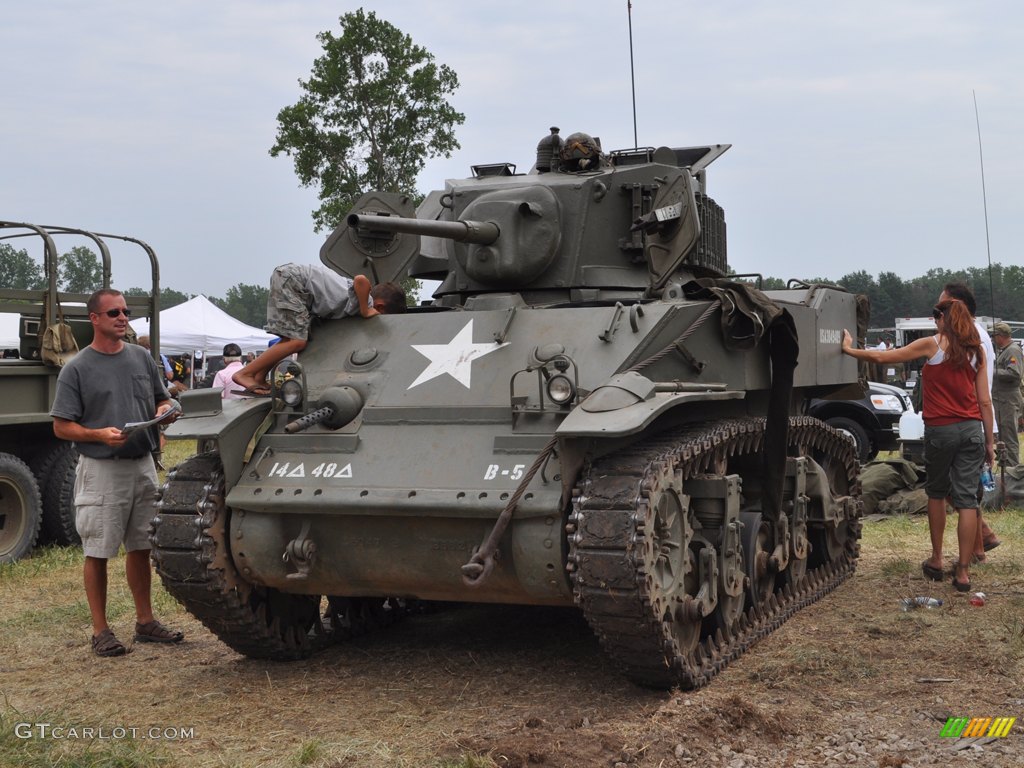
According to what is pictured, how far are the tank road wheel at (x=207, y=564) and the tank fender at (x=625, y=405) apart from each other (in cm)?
191

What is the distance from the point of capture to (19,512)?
10477 millimetres

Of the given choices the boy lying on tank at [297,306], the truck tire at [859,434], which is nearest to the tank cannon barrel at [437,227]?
the boy lying on tank at [297,306]

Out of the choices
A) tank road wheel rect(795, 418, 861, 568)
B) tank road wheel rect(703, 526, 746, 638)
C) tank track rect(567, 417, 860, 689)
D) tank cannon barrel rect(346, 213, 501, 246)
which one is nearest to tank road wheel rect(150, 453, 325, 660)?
tank cannon barrel rect(346, 213, 501, 246)

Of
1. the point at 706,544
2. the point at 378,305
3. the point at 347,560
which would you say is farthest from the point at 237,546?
the point at 706,544

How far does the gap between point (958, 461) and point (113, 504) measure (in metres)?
5.50

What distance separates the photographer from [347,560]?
20.8 ft

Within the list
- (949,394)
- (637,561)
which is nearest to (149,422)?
(637,561)

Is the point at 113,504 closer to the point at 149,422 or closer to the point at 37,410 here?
the point at 149,422

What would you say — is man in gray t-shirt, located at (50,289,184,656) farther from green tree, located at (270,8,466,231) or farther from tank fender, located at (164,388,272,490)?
green tree, located at (270,8,466,231)

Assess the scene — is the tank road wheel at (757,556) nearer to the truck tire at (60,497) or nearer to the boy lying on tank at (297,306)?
the boy lying on tank at (297,306)

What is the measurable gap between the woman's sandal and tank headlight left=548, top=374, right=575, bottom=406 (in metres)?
3.10

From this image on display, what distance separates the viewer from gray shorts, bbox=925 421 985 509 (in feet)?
27.3

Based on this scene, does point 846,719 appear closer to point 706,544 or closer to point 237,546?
point 706,544

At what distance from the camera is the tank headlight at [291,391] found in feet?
22.1
